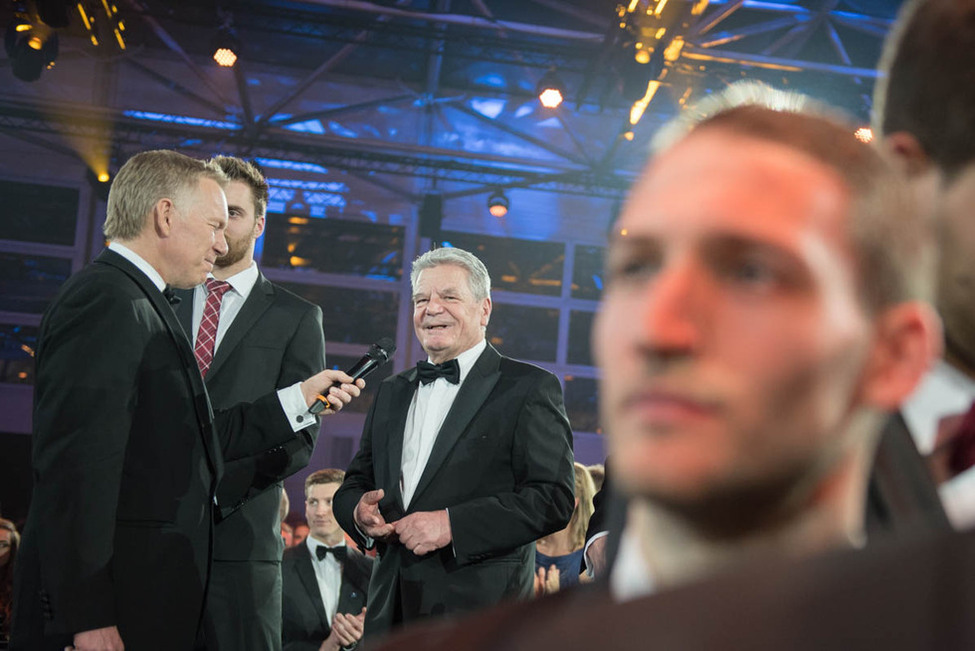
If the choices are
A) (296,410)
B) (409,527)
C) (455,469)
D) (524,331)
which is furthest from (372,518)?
(524,331)

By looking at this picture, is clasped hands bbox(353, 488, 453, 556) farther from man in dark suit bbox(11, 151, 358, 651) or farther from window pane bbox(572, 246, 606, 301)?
window pane bbox(572, 246, 606, 301)

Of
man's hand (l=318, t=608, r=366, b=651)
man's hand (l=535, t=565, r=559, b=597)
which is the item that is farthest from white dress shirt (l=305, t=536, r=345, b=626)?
man's hand (l=535, t=565, r=559, b=597)

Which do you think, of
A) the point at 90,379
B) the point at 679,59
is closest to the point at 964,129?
the point at 90,379

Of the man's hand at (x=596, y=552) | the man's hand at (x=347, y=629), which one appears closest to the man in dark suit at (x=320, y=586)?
the man's hand at (x=347, y=629)

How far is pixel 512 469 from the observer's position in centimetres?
264

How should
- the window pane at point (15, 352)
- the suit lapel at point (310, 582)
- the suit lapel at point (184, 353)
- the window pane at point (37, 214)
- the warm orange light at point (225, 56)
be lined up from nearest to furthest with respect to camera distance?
1. the suit lapel at point (184, 353)
2. the suit lapel at point (310, 582)
3. the warm orange light at point (225, 56)
4. the window pane at point (15, 352)
5. the window pane at point (37, 214)

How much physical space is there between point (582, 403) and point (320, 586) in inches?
257

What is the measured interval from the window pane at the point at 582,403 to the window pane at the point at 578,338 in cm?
23

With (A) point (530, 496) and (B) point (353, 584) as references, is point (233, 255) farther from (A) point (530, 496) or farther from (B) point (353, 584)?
(B) point (353, 584)

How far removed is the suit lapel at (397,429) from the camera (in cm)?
267

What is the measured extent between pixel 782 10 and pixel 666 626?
8768 millimetres

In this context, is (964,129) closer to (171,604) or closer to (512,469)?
(171,604)

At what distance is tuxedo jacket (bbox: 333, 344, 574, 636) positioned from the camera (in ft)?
8.11

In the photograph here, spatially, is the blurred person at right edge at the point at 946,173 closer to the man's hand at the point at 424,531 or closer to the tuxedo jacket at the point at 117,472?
the tuxedo jacket at the point at 117,472
